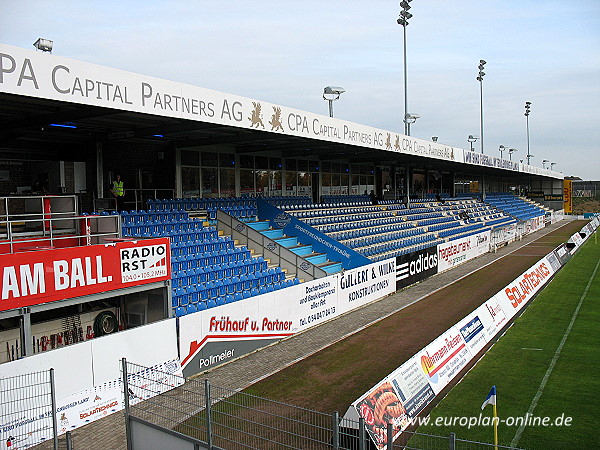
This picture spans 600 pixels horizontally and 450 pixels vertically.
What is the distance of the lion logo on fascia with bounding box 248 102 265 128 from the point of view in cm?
1420

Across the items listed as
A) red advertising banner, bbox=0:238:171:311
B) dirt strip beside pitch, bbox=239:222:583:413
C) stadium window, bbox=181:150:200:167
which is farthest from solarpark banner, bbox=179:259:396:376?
stadium window, bbox=181:150:200:167

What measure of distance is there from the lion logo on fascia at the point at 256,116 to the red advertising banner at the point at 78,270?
15.1 ft

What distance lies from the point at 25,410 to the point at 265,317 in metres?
6.49

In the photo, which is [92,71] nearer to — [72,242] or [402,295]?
[72,242]

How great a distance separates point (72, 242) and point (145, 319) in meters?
2.35

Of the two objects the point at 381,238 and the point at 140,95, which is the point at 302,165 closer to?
the point at 381,238

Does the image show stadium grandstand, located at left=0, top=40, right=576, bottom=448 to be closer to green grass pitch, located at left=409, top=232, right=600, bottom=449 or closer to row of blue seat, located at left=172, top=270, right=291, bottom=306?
row of blue seat, located at left=172, top=270, right=291, bottom=306

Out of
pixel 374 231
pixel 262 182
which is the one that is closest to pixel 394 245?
pixel 374 231

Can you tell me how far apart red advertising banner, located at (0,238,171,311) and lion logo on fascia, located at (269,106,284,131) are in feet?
17.9

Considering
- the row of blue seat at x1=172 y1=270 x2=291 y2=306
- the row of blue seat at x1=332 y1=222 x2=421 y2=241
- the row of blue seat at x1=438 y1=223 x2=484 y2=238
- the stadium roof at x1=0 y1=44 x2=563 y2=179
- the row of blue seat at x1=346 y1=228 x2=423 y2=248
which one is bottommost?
the row of blue seat at x1=172 y1=270 x2=291 y2=306

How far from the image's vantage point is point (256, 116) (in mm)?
14367

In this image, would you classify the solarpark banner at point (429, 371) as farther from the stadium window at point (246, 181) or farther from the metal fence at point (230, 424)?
the stadium window at point (246, 181)

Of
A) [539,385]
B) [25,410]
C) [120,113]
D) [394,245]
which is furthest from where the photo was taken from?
[394,245]

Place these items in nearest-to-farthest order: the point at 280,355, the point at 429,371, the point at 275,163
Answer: the point at 429,371 → the point at 280,355 → the point at 275,163
